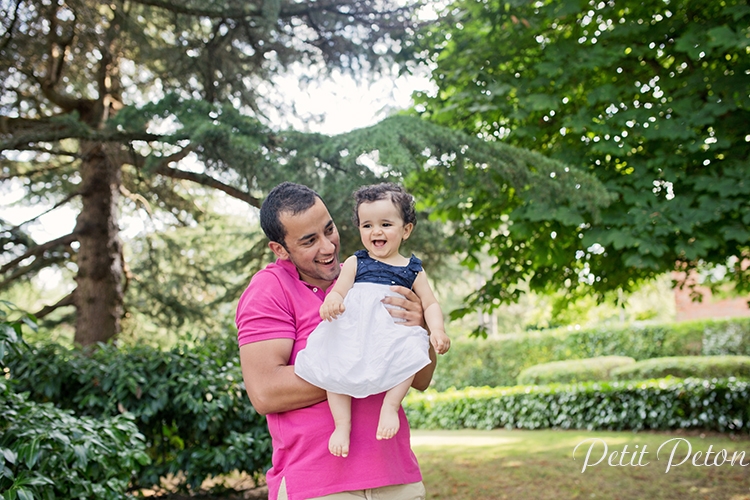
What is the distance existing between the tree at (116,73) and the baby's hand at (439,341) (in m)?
4.39

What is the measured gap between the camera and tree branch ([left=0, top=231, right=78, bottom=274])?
8.20 m

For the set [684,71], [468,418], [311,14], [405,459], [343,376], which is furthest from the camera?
[468,418]

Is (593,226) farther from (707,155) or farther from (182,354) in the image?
(182,354)

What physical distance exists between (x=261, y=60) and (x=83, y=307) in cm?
402

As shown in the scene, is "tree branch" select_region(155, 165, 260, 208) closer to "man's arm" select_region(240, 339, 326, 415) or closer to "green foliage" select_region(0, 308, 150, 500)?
"green foliage" select_region(0, 308, 150, 500)

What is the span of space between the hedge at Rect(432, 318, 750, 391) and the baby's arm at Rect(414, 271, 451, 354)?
16117mm

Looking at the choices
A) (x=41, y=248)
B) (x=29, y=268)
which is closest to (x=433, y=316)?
(x=41, y=248)

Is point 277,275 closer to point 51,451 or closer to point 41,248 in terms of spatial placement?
point 51,451

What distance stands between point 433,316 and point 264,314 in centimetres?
58

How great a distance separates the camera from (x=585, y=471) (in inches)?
305

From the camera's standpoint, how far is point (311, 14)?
795cm

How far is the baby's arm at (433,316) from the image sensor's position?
2078mm

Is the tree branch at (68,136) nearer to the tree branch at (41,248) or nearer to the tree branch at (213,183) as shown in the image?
the tree branch at (213,183)

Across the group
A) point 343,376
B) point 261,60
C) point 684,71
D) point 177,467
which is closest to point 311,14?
point 261,60
